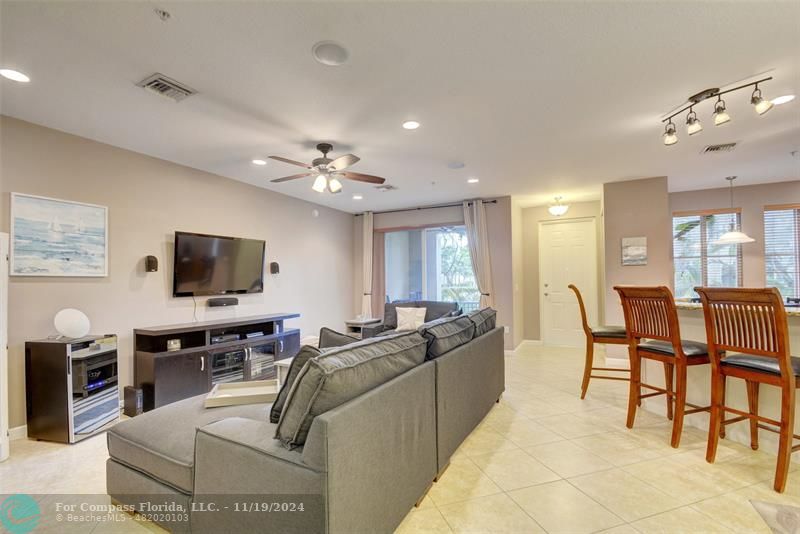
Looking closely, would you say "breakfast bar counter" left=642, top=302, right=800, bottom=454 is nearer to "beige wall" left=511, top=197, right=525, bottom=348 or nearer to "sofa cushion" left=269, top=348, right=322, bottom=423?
"beige wall" left=511, top=197, right=525, bottom=348

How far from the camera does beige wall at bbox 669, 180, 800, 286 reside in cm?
545

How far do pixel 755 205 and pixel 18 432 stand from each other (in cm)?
940

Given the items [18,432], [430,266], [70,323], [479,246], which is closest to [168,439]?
[70,323]

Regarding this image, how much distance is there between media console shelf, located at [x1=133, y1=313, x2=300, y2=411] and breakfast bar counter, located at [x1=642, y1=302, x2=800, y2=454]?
3889mm

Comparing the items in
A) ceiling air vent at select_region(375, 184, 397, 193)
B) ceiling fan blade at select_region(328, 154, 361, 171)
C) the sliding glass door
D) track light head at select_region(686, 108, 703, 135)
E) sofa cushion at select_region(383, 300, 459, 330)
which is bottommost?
sofa cushion at select_region(383, 300, 459, 330)

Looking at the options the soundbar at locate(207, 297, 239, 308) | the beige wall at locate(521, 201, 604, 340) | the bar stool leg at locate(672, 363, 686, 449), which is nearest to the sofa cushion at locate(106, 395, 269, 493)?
the soundbar at locate(207, 297, 239, 308)

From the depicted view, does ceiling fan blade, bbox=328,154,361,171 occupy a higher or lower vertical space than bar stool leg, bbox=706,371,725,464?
higher

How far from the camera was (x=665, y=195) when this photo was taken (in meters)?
4.90

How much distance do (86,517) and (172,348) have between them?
1.95 metres

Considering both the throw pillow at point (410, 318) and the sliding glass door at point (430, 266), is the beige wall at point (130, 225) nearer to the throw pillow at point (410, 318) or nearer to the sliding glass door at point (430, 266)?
the throw pillow at point (410, 318)

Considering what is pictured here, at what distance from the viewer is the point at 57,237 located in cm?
315

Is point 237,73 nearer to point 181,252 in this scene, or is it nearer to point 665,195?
point 181,252

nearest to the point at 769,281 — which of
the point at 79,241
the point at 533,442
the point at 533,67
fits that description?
the point at 533,442

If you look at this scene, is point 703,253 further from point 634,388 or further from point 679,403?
point 679,403
